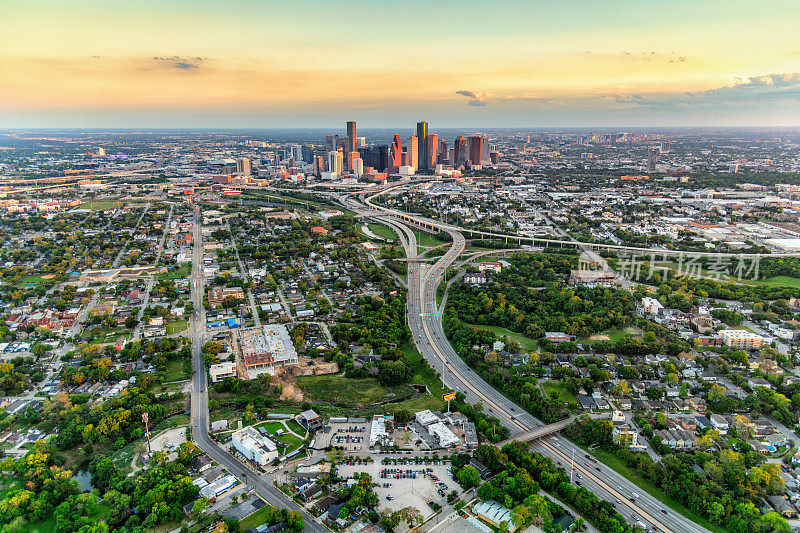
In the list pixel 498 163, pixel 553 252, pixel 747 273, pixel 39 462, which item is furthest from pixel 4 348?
pixel 498 163

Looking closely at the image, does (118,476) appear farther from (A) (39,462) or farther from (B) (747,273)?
(B) (747,273)

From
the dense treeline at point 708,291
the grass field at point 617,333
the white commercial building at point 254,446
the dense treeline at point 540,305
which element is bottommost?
the white commercial building at point 254,446

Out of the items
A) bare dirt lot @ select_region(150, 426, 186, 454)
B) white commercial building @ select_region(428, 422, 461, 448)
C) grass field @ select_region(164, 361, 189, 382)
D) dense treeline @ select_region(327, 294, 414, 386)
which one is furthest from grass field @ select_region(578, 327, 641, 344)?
grass field @ select_region(164, 361, 189, 382)

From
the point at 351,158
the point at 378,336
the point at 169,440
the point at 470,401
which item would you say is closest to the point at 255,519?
the point at 169,440

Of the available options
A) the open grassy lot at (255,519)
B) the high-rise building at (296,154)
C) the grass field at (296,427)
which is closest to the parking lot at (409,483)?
the grass field at (296,427)

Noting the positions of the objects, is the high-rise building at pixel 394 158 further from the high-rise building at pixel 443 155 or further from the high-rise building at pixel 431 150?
the high-rise building at pixel 443 155
